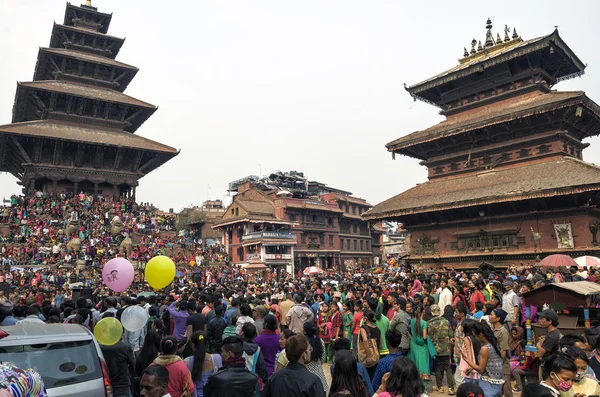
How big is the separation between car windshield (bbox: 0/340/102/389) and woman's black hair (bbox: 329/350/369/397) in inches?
110

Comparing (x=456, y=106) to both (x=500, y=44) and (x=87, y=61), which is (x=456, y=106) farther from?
(x=87, y=61)

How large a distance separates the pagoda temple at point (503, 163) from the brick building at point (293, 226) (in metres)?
21.6

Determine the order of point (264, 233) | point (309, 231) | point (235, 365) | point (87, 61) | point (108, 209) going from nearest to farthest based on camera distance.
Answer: point (235, 365) → point (108, 209) → point (87, 61) → point (264, 233) → point (309, 231)

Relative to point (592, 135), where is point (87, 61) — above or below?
above

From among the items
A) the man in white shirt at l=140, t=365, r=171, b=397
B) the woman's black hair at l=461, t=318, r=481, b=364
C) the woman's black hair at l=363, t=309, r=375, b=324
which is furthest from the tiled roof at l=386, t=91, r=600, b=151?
the man in white shirt at l=140, t=365, r=171, b=397

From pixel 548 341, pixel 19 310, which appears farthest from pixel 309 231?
pixel 548 341

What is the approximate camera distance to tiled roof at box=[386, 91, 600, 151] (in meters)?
20.9

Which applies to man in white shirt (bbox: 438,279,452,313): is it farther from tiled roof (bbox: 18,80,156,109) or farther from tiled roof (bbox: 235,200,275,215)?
tiled roof (bbox: 235,200,275,215)

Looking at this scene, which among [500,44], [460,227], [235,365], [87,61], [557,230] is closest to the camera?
[235,365]

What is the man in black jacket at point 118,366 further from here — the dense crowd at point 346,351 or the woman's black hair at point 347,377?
the woman's black hair at point 347,377

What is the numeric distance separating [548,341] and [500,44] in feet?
88.8

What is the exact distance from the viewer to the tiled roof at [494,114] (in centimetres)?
2088

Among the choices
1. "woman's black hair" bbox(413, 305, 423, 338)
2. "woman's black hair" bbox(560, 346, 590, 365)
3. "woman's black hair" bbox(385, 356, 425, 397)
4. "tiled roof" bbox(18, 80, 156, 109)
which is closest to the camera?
"woman's black hair" bbox(385, 356, 425, 397)

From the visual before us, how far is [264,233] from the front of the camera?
45.1 meters
